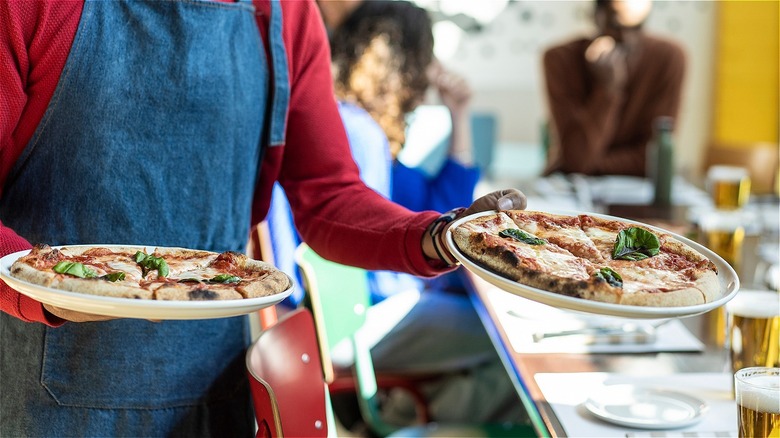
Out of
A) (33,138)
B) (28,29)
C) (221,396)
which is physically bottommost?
(221,396)

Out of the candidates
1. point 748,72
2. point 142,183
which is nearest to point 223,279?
point 142,183

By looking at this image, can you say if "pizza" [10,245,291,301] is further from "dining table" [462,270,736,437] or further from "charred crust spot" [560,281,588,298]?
"dining table" [462,270,736,437]

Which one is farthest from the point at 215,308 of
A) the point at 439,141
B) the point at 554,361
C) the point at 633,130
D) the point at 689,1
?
the point at 689,1

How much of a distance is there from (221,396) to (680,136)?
5.87m

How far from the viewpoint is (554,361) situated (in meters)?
1.45

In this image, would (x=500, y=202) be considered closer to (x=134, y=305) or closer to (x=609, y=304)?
(x=609, y=304)

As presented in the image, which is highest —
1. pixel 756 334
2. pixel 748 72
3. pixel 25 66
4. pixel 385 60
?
pixel 25 66

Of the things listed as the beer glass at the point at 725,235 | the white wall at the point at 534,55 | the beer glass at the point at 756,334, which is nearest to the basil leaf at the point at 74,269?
the beer glass at the point at 756,334

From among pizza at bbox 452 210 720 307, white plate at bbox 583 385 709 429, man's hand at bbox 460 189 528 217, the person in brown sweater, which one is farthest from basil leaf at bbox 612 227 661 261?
the person in brown sweater

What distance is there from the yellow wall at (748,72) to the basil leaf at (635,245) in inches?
213

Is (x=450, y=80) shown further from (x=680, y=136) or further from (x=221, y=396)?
(x=680, y=136)

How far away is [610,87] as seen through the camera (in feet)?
13.2

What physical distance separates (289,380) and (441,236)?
319 millimetres

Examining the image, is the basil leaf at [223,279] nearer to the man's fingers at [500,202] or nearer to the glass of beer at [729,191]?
the man's fingers at [500,202]
